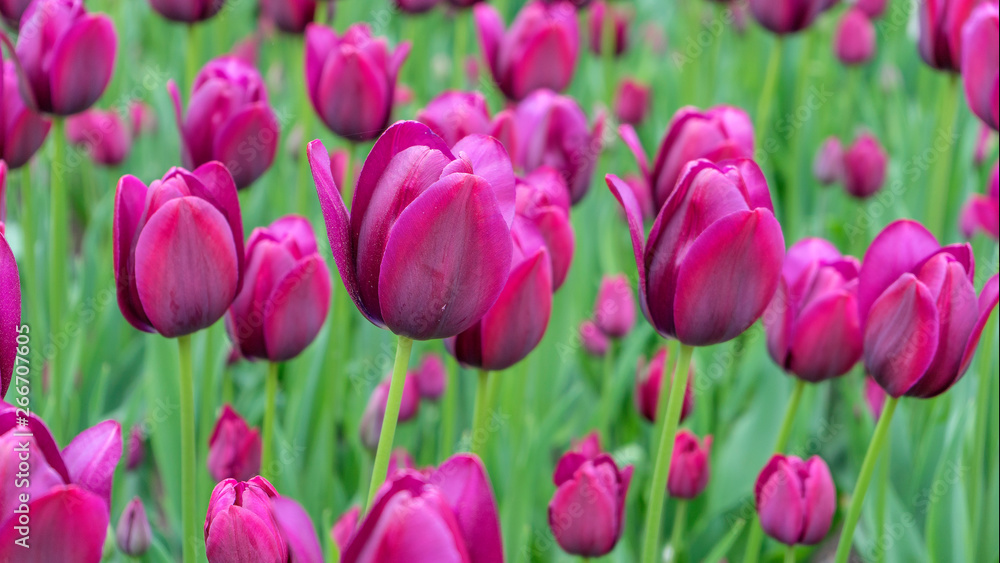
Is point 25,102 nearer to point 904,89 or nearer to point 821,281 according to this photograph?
point 821,281

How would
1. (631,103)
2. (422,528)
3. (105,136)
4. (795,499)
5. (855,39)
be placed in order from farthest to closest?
1. (855,39)
2. (631,103)
3. (105,136)
4. (795,499)
5. (422,528)

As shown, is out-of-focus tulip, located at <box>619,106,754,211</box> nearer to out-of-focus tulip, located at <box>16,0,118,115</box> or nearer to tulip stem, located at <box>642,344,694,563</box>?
tulip stem, located at <box>642,344,694,563</box>

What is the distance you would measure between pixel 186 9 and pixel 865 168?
4.23 ft

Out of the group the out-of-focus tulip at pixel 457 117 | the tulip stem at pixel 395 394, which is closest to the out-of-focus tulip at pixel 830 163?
the out-of-focus tulip at pixel 457 117

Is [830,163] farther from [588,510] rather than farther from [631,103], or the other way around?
[588,510]

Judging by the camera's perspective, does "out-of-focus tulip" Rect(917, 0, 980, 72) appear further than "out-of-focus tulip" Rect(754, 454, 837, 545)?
Yes

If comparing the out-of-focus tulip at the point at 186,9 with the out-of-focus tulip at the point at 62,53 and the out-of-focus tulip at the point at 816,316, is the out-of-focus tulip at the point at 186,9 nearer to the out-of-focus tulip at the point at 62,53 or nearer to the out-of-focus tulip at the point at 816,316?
the out-of-focus tulip at the point at 62,53

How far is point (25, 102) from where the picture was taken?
104 centimetres

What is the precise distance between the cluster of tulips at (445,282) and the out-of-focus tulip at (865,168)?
1.51 ft

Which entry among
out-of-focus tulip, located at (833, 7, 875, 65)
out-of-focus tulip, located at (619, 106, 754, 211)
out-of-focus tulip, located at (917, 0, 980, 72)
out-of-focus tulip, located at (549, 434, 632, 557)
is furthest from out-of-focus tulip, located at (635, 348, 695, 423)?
out-of-focus tulip, located at (833, 7, 875, 65)

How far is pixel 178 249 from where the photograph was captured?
2.29ft

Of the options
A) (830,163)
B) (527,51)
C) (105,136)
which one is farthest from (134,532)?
(830,163)

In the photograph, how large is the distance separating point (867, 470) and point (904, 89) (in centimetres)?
241

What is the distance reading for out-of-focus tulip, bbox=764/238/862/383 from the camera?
0.90m
